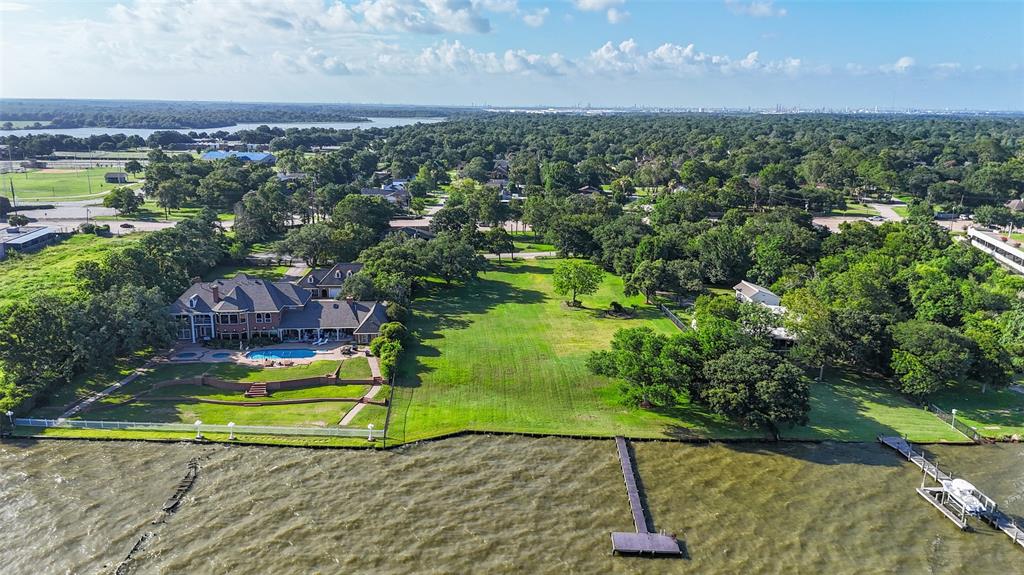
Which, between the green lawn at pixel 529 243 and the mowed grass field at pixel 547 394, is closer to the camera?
the mowed grass field at pixel 547 394

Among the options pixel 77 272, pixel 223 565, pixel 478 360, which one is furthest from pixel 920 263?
pixel 77 272

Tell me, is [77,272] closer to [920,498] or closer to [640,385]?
[640,385]

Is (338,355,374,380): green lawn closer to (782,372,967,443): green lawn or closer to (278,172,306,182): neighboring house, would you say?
(782,372,967,443): green lawn

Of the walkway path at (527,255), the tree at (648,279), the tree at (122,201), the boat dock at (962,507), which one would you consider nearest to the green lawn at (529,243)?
the walkway path at (527,255)

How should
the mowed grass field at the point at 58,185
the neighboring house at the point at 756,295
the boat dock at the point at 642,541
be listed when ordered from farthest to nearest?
the mowed grass field at the point at 58,185 < the neighboring house at the point at 756,295 < the boat dock at the point at 642,541

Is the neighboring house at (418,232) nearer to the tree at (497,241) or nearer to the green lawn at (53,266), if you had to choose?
the tree at (497,241)

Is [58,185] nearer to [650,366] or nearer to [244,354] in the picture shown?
[244,354]
